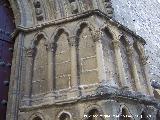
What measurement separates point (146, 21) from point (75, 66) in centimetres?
485

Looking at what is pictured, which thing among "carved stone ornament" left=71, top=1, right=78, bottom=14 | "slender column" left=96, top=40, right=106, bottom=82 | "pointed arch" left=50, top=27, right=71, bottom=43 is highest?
"carved stone ornament" left=71, top=1, right=78, bottom=14

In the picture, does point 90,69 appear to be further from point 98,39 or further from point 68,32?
point 68,32

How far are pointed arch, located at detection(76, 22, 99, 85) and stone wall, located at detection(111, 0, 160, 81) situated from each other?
1.86 metres

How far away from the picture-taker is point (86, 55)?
3.99 metres

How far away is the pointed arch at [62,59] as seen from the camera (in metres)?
3.98

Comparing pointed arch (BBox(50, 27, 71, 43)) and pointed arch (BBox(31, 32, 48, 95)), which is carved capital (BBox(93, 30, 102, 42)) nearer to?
pointed arch (BBox(50, 27, 71, 43))

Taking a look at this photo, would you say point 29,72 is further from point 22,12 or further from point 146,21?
point 146,21

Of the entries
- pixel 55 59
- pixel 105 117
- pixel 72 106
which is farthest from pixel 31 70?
pixel 105 117

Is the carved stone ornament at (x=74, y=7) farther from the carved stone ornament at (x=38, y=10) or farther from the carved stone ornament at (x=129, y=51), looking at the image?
the carved stone ornament at (x=129, y=51)

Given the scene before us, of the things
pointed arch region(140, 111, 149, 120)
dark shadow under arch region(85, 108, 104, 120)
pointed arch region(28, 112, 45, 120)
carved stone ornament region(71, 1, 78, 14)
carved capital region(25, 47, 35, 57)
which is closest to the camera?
dark shadow under arch region(85, 108, 104, 120)

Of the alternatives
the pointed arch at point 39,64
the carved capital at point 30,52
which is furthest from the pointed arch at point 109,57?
the carved capital at point 30,52

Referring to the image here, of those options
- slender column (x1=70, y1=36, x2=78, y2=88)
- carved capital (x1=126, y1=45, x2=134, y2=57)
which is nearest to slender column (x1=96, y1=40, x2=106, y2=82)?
slender column (x1=70, y1=36, x2=78, y2=88)

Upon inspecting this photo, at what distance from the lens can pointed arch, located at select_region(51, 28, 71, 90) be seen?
157 inches

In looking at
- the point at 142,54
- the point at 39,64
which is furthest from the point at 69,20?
the point at 142,54
